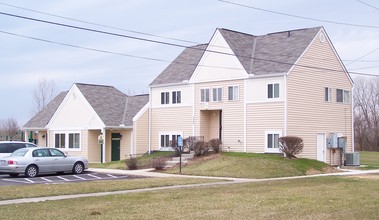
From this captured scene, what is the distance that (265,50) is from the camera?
37.8 metres

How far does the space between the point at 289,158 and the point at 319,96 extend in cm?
663

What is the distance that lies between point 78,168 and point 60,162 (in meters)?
1.38

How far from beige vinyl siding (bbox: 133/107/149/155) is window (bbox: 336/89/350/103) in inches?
574

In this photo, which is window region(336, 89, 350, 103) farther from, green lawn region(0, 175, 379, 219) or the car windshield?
the car windshield

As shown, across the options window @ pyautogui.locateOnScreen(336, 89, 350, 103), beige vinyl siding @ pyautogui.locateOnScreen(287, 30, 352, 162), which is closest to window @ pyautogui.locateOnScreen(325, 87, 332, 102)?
beige vinyl siding @ pyautogui.locateOnScreen(287, 30, 352, 162)

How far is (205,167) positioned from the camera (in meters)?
31.3

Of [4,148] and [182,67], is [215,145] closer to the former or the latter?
[182,67]

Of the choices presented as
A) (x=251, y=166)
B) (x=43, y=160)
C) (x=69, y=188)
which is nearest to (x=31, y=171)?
(x=43, y=160)

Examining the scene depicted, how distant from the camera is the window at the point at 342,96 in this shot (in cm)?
3869

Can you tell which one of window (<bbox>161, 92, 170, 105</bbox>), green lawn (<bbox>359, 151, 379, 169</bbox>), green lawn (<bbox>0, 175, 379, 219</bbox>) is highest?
window (<bbox>161, 92, 170, 105</bbox>)

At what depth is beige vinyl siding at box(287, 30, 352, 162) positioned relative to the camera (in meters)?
34.8

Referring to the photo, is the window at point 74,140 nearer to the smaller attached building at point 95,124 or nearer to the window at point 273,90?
the smaller attached building at point 95,124

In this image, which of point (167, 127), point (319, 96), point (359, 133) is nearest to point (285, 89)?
point (319, 96)

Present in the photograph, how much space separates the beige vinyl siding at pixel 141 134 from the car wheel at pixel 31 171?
15537mm
